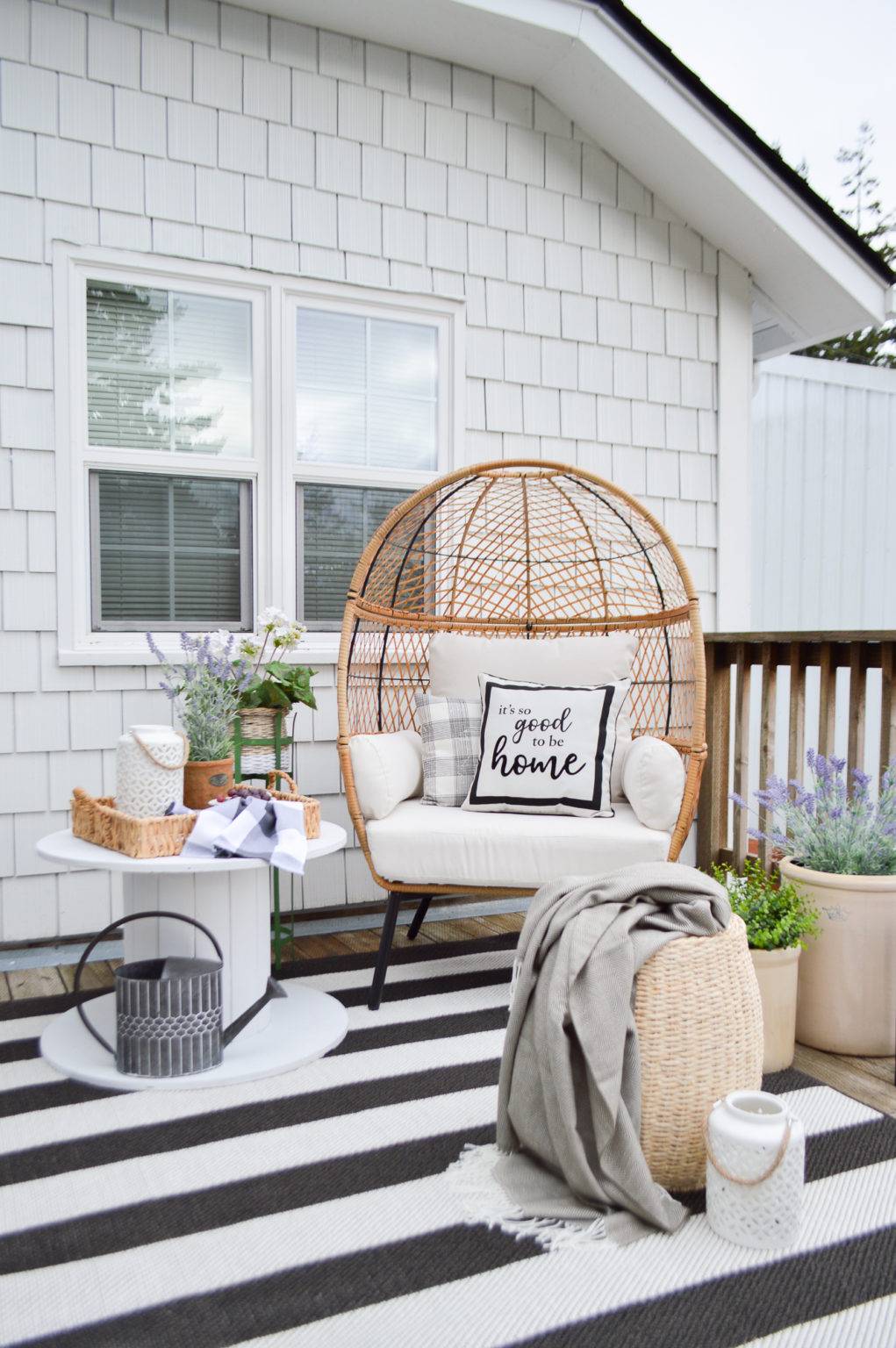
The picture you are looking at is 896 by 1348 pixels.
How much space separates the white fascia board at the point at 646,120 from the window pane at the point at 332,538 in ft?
4.82

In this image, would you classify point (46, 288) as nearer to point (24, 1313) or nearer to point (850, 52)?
point (24, 1313)

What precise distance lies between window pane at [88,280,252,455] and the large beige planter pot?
2.21 m

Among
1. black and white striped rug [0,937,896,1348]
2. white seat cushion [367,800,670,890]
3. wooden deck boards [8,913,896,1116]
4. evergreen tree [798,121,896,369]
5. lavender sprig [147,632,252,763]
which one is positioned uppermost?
evergreen tree [798,121,896,369]

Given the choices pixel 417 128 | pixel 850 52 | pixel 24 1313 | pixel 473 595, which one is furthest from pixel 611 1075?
pixel 850 52

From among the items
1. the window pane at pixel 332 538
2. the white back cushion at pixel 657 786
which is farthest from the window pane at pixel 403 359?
the white back cushion at pixel 657 786

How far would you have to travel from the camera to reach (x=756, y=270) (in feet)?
12.8

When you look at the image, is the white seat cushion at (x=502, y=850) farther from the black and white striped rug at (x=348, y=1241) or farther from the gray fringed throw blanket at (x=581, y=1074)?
the gray fringed throw blanket at (x=581, y=1074)

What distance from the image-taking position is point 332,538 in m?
3.42

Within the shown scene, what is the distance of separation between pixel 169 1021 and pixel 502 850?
86cm

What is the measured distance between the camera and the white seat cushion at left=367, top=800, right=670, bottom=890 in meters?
Answer: 2.43

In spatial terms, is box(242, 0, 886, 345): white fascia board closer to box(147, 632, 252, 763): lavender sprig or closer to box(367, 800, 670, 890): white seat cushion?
box(147, 632, 252, 763): lavender sprig

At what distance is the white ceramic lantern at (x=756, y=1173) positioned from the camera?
56.3 inches

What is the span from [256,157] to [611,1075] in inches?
115

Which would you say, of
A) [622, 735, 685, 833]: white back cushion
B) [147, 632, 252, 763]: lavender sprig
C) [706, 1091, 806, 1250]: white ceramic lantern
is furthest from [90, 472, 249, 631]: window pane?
[706, 1091, 806, 1250]: white ceramic lantern
